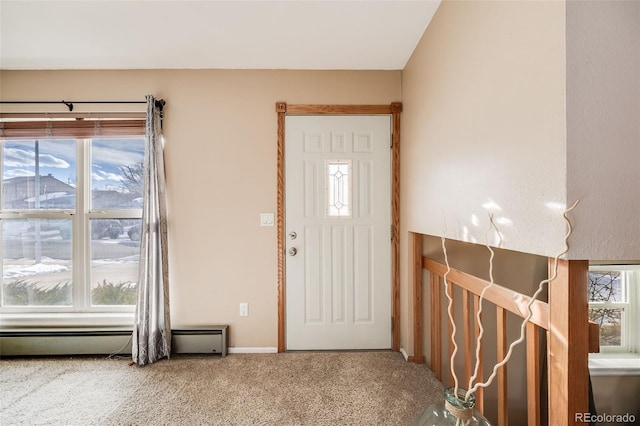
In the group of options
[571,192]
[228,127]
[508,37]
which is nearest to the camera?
[571,192]

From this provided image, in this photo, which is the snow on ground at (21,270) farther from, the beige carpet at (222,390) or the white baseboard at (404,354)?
the white baseboard at (404,354)

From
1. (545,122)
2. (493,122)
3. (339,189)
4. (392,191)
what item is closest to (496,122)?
(493,122)

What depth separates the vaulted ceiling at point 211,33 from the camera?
172cm

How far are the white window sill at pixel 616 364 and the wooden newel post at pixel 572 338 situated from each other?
58.2 inches

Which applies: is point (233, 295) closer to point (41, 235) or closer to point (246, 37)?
point (41, 235)

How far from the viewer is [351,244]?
8.00ft

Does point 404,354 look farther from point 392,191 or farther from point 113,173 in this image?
point 113,173

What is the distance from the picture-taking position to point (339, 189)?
2.44m

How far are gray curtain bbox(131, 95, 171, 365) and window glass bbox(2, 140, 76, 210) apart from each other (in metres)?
0.84

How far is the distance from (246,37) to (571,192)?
2.06 metres

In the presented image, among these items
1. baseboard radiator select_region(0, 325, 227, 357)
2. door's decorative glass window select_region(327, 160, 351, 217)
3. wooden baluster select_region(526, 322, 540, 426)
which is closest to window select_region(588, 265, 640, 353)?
wooden baluster select_region(526, 322, 540, 426)

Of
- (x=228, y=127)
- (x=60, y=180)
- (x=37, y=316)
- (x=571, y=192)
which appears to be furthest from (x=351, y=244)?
(x=37, y=316)

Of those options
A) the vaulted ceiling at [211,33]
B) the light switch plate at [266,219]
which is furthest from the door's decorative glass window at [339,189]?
the vaulted ceiling at [211,33]

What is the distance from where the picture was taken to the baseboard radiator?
7.58ft
